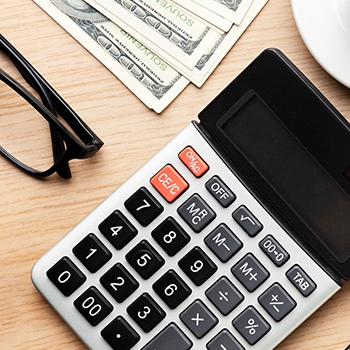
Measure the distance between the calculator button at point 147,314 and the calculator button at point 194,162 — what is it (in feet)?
0.37

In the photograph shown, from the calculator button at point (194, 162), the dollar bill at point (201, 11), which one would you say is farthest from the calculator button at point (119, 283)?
the dollar bill at point (201, 11)

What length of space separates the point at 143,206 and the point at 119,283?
0.07 metres

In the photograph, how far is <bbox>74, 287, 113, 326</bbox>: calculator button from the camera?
0.51 m

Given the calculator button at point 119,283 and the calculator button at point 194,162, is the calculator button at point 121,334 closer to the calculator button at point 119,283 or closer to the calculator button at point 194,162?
the calculator button at point 119,283

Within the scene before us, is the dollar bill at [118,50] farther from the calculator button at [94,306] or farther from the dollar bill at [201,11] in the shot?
the calculator button at [94,306]

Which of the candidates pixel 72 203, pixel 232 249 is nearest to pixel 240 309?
pixel 232 249

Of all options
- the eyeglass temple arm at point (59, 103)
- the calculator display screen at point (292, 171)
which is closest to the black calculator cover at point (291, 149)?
the calculator display screen at point (292, 171)

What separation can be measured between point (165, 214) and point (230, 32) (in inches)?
6.8

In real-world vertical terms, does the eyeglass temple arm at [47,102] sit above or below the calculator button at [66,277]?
above

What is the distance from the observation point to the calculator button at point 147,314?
1.67 feet

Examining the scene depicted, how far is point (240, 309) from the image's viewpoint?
0.50 metres

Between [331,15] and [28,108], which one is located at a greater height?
[331,15]

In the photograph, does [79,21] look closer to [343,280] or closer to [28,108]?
[28,108]

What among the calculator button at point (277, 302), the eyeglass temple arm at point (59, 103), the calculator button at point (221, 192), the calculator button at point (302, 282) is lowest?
the eyeglass temple arm at point (59, 103)
